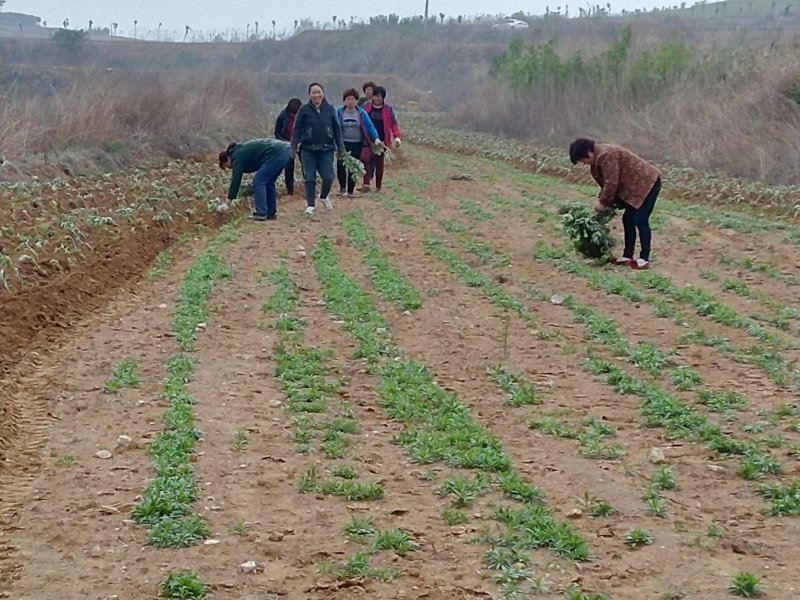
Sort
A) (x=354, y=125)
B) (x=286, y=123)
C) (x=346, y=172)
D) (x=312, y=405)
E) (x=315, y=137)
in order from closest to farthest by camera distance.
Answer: (x=312, y=405), (x=315, y=137), (x=286, y=123), (x=354, y=125), (x=346, y=172)

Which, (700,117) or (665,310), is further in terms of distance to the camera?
(700,117)

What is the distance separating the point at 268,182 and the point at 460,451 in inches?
349

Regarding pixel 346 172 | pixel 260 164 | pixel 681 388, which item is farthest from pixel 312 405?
pixel 346 172

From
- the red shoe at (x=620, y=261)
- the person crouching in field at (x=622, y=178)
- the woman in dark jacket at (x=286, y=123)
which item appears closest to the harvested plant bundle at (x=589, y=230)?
the red shoe at (x=620, y=261)

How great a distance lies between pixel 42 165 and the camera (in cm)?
1694

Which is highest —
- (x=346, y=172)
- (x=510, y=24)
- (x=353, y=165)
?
(x=510, y=24)

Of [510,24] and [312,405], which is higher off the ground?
[510,24]

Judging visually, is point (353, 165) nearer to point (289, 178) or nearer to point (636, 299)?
point (289, 178)

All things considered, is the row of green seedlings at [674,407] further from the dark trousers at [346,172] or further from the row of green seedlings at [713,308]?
the dark trousers at [346,172]

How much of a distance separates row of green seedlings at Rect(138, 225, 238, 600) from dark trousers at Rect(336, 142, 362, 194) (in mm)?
8238

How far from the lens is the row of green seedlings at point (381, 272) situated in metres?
9.53

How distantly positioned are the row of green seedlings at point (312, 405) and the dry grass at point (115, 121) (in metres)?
10.1

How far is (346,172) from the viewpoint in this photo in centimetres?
1672

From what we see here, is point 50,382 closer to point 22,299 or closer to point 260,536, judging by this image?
point 22,299
